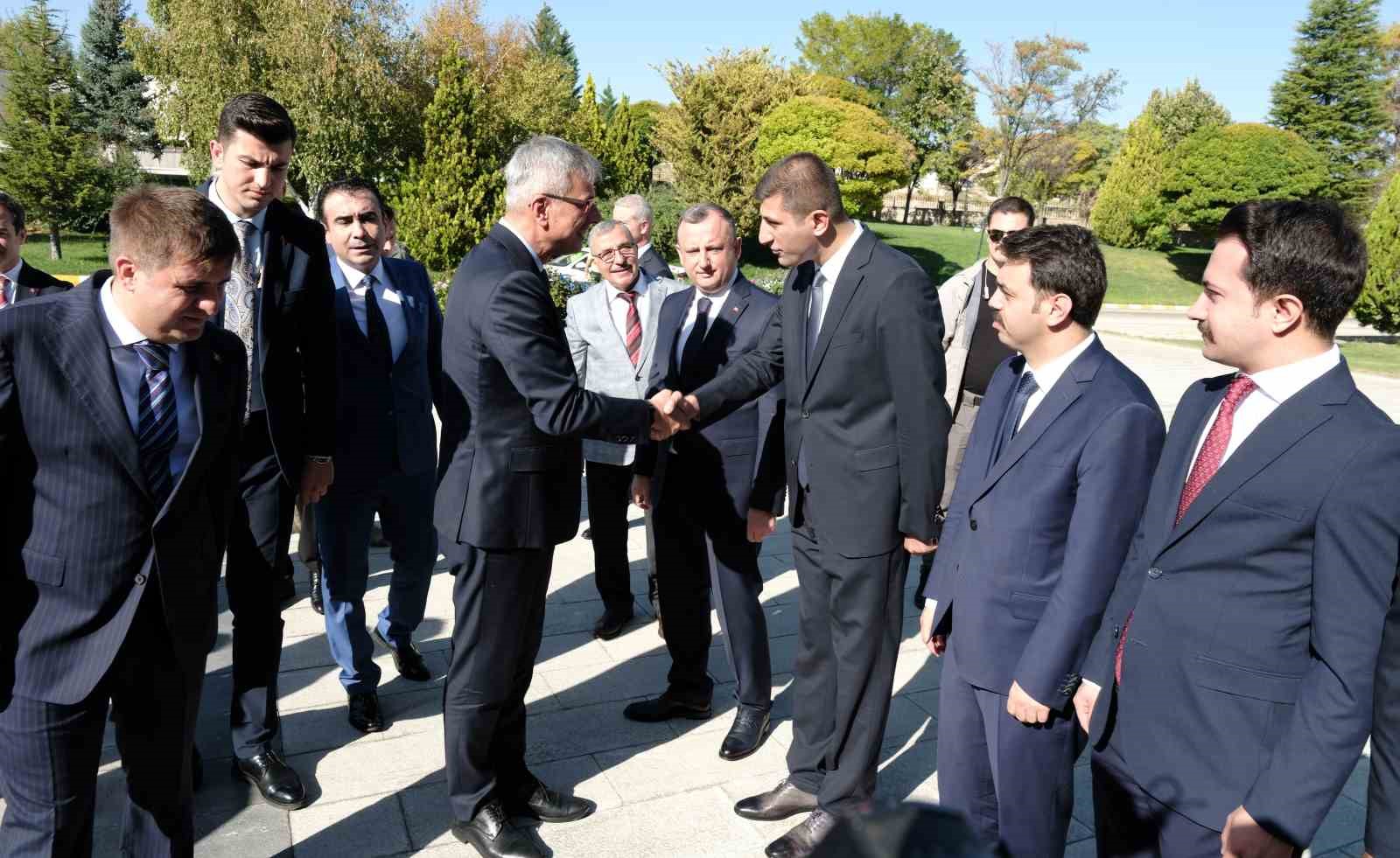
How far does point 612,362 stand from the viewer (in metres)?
5.42

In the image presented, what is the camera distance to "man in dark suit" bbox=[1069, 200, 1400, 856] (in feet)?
6.17

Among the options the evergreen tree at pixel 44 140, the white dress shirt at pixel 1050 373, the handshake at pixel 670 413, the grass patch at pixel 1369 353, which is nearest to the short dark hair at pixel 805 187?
the handshake at pixel 670 413

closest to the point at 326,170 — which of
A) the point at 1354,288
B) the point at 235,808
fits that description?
the point at 235,808

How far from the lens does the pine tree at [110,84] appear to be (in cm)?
3944

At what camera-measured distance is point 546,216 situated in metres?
3.14

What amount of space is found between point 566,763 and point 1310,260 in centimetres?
319

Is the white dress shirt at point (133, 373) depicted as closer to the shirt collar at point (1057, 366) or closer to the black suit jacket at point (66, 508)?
the black suit jacket at point (66, 508)

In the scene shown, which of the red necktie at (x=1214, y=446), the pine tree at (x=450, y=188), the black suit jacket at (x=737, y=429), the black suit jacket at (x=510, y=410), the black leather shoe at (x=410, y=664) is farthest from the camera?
the pine tree at (x=450, y=188)

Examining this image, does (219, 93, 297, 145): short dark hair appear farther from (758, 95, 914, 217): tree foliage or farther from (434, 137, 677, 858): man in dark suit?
(758, 95, 914, 217): tree foliage

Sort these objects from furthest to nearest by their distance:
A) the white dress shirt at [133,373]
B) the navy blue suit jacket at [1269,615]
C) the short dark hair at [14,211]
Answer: the short dark hair at [14,211] → the white dress shirt at [133,373] → the navy blue suit jacket at [1269,615]

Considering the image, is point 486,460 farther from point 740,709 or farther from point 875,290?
point 740,709

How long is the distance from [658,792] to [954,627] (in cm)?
157

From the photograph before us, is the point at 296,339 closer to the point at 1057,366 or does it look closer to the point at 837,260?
the point at 837,260

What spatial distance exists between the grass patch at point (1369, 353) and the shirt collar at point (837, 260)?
1521 centimetres
